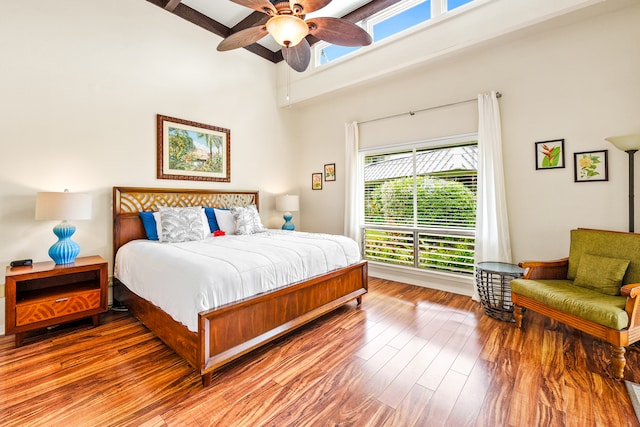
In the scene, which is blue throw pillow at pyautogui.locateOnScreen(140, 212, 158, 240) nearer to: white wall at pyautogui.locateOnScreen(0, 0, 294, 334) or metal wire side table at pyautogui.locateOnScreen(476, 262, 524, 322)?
white wall at pyautogui.locateOnScreen(0, 0, 294, 334)

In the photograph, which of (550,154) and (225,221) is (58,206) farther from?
(550,154)

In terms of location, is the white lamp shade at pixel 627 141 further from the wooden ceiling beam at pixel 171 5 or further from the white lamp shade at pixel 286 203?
the wooden ceiling beam at pixel 171 5

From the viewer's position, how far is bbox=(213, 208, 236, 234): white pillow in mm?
3891

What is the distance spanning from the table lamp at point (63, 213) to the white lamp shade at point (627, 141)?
478 cm

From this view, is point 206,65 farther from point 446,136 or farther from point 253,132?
point 446,136

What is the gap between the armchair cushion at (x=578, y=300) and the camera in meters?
1.94

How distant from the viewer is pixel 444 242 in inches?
151

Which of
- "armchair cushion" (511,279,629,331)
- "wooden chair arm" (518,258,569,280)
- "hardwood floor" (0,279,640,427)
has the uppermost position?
"wooden chair arm" (518,258,569,280)

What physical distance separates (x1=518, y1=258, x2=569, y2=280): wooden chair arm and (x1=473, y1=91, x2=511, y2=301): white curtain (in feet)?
1.74

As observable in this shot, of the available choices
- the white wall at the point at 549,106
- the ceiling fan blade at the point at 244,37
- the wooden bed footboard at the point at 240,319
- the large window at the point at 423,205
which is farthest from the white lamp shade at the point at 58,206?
the white wall at the point at 549,106

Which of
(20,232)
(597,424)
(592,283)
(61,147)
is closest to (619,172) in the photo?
(592,283)

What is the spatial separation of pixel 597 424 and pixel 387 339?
1305 millimetres

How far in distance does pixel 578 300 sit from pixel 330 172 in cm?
363

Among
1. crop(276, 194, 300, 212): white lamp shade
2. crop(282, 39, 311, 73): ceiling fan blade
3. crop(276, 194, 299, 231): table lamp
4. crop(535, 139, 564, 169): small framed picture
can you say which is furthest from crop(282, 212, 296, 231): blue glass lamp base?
crop(535, 139, 564, 169): small framed picture
